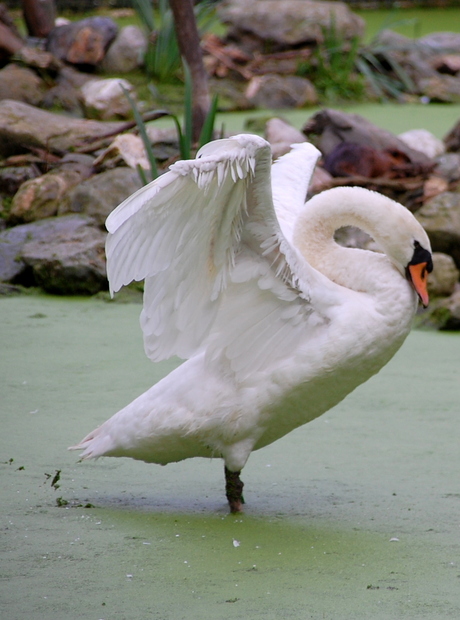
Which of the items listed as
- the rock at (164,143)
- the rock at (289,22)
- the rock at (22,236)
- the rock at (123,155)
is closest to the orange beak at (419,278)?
the rock at (22,236)

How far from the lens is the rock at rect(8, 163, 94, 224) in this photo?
6887 millimetres

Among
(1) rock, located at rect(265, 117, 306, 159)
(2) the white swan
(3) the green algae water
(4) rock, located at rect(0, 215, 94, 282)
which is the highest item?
(2) the white swan

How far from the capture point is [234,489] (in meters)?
3.50

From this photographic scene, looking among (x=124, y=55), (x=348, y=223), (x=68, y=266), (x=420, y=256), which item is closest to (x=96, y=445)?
(x=348, y=223)

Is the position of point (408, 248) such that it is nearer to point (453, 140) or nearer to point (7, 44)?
point (453, 140)

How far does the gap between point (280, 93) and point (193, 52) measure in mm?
3671

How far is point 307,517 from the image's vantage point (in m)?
3.50

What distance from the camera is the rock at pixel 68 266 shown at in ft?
20.1

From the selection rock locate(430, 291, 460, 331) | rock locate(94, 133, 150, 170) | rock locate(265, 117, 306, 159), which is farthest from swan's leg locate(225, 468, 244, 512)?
rock locate(265, 117, 306, 159)

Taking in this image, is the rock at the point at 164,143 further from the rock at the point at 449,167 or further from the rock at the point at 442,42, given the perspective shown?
the rock at the point at 442,42

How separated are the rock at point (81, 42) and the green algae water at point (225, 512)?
6.91 m

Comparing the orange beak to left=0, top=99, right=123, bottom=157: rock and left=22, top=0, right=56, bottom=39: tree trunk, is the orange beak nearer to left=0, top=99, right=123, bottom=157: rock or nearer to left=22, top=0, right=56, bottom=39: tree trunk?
left=0, top=99, right=123, bottom=157: rock

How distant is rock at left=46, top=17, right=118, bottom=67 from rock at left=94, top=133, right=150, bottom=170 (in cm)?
410

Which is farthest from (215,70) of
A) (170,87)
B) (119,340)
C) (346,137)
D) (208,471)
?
(208,471)
